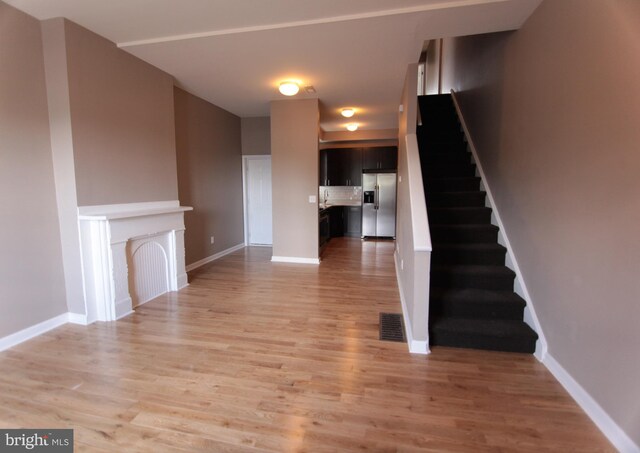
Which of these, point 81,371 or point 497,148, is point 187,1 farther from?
point 497,148

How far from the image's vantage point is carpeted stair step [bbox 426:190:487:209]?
3.67 m

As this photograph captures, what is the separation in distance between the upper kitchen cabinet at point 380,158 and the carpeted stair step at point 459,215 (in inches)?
173

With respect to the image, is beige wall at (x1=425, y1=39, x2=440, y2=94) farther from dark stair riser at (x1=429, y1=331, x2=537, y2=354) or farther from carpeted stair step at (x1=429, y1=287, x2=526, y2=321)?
dark stair riser at (x1=429, y1=331, x2=537, y2=354)

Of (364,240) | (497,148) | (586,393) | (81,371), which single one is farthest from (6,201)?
(364,240)

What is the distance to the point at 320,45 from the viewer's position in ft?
10.4

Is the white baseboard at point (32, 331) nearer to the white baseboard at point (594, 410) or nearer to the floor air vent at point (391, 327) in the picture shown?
the floor air vent at point (391, 327)

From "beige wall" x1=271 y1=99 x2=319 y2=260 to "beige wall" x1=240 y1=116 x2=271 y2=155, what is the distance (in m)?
1.17

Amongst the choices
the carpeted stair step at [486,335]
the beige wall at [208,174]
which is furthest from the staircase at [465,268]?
the beige wall at [208,174]

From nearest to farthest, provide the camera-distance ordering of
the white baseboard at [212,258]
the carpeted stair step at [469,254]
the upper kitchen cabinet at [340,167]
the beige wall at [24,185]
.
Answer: the beige wall at [24,185] < the carpeted stair step at [469,254] < the white baseboard at [212,258] < the upper kitchen cabinet at [340,167]

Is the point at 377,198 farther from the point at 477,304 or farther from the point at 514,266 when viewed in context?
the point at 477,304

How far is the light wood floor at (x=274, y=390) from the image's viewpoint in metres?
1.61

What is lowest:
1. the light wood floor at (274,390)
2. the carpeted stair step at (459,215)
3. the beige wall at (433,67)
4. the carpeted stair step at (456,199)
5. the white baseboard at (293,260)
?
the light wood floor at (274,390)

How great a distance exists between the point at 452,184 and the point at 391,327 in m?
2.09

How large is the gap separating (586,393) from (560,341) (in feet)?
1.27
